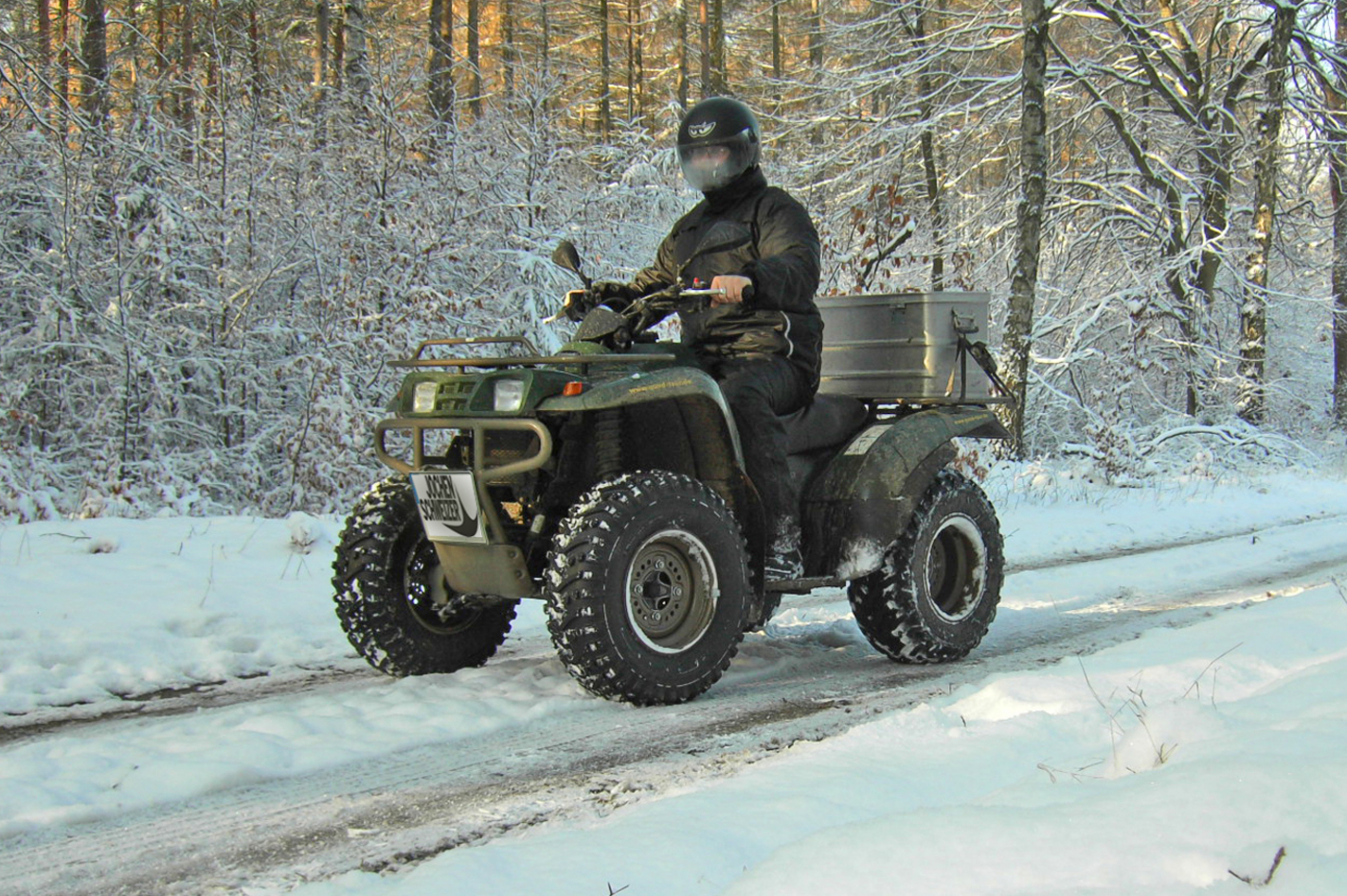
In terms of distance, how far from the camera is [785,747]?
377 centimetres

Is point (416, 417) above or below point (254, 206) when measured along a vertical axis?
below

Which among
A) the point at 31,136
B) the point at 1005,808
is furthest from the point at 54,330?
the point at 1005,808

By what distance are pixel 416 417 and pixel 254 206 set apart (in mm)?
7953

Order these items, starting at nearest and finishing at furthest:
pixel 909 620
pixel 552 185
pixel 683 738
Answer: pixel 683 738 → pixel 909 620 → pixel 552 185

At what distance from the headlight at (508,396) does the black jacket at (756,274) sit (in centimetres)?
99

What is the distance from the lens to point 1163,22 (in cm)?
1847

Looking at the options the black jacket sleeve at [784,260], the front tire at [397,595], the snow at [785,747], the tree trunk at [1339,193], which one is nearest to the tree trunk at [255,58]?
the snow at [785,747]

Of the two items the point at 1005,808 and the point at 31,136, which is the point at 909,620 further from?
the point at 31,136

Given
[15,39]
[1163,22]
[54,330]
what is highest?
[1163,22]

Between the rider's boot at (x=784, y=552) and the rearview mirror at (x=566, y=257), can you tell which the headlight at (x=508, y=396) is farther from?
the rider's boot at (x=784, y=552)

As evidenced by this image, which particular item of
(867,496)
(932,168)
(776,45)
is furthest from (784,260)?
(776,45)

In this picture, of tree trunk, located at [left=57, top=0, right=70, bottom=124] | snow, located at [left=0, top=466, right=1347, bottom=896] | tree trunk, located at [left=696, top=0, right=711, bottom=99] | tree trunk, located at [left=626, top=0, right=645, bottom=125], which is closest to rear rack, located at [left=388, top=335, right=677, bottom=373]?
snow, located at [left=0, top=466, right=1347, bottom=896]

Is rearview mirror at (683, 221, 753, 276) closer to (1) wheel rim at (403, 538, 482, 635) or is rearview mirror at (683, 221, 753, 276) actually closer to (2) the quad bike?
(2) the quad bike

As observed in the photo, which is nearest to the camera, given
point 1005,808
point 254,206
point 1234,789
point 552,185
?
point 1234,789
